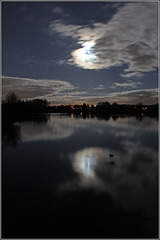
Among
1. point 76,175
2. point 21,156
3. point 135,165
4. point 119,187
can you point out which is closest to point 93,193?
point 119,187

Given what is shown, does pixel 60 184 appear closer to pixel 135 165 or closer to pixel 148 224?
pixel 148 224

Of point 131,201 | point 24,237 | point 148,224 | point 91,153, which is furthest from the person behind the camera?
point 91,153

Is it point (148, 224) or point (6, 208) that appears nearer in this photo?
point (148, 224)

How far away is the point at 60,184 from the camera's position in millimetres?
9703

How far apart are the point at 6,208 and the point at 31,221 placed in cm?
172

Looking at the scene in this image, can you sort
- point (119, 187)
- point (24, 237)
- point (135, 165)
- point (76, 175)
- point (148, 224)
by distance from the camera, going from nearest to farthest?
point (24, 237)
point (148, 224)
point (119, 187)
point (76, 175)
point (135, 165)

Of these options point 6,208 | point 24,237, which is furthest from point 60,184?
point 24,237

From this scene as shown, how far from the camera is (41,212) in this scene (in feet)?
23.6

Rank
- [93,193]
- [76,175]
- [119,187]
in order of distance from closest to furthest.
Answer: [93,193]
[119,187]
[76,175]

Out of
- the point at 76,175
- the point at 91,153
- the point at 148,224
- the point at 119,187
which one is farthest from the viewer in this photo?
the point at 91,153

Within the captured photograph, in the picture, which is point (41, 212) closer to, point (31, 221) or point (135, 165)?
point (31, 221)

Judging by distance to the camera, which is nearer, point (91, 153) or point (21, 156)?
point (21, 156)

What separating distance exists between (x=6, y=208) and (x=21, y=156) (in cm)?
857

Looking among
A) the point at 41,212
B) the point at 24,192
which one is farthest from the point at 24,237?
the point at 24,192
